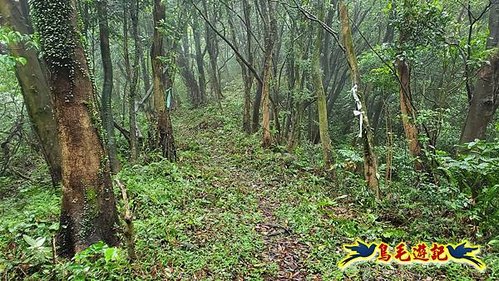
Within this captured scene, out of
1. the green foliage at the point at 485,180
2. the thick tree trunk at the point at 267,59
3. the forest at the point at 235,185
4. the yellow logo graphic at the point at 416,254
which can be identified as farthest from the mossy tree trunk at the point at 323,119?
the yellow logo graphic at the point at 416,254

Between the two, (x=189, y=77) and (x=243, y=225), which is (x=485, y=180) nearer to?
(x=243, y=225)

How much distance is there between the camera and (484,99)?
6625 mm

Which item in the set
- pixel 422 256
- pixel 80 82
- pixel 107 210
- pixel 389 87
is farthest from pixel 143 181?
pixel 389 87

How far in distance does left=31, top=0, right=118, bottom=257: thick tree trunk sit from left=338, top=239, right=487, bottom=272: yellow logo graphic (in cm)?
326

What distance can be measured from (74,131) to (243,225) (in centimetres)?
311

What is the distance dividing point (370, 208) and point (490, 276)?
8.39ft

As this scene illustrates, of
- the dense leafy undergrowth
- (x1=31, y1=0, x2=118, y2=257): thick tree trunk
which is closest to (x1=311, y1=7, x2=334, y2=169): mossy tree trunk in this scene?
the dense leafy undergrowth

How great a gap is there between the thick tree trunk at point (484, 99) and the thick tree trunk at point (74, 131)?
6.64 m

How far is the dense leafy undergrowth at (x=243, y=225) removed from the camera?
418 centimetres

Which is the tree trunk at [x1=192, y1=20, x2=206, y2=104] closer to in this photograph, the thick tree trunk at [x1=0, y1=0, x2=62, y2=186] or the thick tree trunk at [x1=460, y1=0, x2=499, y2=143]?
the thick tree trunk at [x1=0, y1=0, x2=62, y2=186]

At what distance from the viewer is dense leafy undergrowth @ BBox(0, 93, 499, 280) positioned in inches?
165

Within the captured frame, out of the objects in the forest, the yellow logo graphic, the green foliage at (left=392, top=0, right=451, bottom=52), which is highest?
the green foliage at (left=392, top=0, right=451, bottom=52)

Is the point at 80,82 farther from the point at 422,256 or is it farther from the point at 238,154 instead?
the point at 238,154

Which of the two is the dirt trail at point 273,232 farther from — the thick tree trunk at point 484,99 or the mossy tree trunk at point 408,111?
the thick tree trunk at point 484,99
